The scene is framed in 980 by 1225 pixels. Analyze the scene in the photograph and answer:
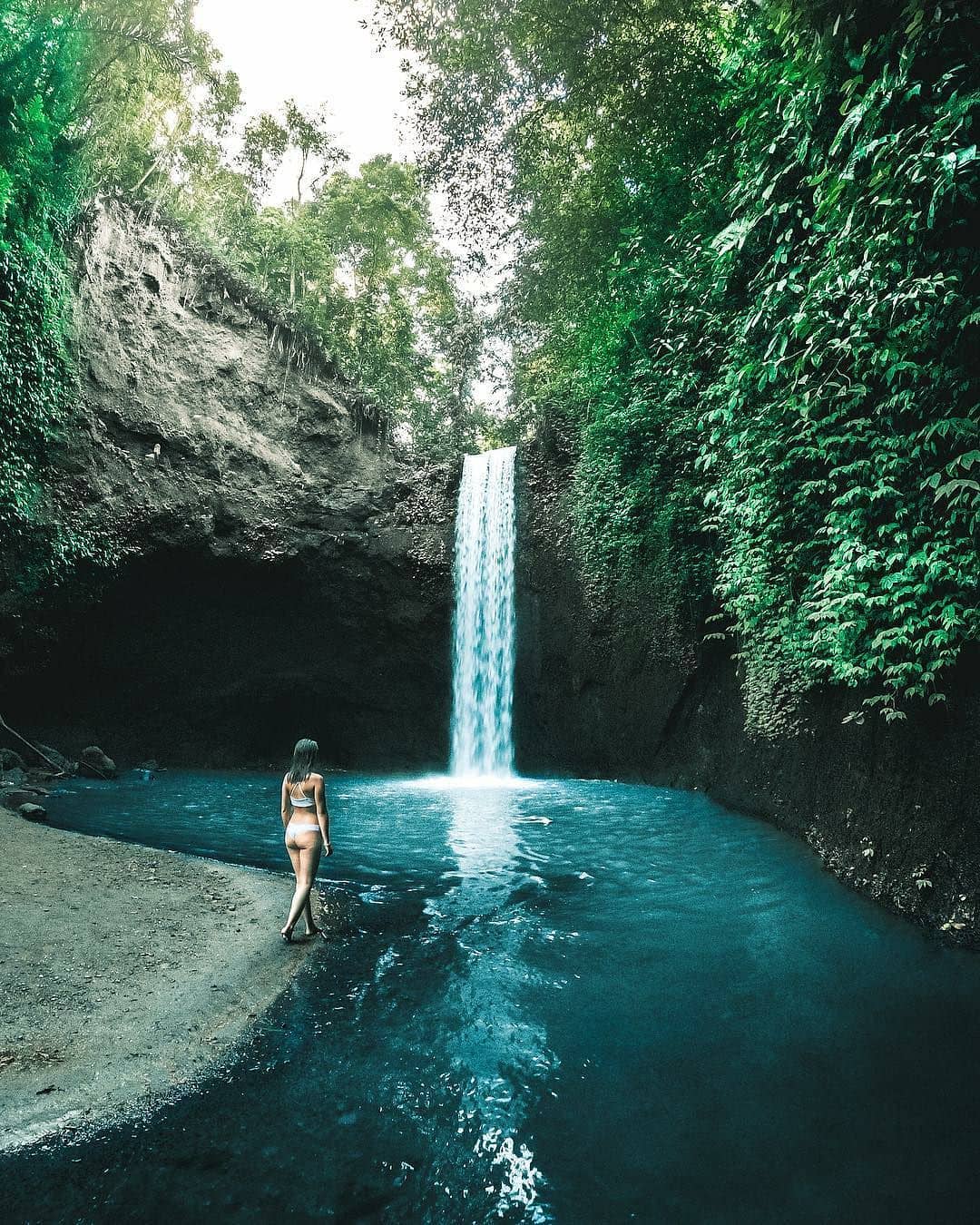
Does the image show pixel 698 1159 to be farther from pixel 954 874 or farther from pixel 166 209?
pixel 166 209

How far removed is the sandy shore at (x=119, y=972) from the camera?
2.88 m

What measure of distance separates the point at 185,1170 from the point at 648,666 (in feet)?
32.6

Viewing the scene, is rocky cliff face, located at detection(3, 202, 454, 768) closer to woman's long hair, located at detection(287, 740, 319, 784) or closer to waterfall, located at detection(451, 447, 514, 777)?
waterfall, located at detection(451, 447, 514, 777)

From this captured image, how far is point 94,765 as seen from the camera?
11.7 metres

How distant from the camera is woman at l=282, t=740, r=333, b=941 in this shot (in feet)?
14.5

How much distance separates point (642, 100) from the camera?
11297 millimetres

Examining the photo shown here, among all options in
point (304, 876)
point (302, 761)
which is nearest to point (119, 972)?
point (304, 876)

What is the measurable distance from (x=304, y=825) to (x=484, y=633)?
10044 millimetres

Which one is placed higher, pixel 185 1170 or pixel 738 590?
pixel 738 590

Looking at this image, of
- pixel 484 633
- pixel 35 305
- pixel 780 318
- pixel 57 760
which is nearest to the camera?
pixel 780 318

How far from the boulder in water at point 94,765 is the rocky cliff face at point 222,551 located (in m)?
2.26

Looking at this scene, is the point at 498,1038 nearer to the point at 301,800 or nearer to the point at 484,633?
the point at 301,800

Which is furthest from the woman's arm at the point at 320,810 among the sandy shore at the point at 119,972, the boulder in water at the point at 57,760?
the boulder in water at the point at 57,760

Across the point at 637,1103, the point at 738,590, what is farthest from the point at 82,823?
the point at 738,590
